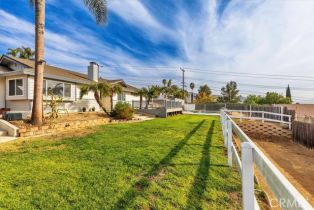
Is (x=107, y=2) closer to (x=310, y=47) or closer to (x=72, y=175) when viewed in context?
(x=72, y=175)

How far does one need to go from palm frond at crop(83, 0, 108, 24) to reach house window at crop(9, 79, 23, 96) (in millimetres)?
7123

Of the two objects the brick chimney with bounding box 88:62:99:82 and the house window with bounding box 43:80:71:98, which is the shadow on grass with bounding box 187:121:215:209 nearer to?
the house window with bounding box 43:80:71:98

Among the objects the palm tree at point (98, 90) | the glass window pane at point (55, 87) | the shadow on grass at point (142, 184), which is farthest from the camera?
the palm tree at point (98, 90)

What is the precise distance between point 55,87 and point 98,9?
726 cm

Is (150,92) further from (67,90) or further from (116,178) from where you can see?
(116,178)

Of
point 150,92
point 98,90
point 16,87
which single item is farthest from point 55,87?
point 150,92

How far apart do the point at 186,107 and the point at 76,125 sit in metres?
30.6

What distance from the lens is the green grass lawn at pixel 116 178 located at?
11.0 ft

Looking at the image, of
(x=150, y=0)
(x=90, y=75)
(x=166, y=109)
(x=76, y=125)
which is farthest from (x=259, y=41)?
(x=90, y=75)

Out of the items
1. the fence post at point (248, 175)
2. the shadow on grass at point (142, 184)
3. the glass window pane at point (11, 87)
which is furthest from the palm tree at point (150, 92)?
the fence post at point (248, 175)

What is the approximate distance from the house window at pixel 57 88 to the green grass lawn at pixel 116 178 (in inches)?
404

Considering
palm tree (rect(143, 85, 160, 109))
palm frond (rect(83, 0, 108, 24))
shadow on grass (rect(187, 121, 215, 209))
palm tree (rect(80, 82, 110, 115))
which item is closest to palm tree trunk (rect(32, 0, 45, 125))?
palm frond (rect(83, 0, 108, 24))

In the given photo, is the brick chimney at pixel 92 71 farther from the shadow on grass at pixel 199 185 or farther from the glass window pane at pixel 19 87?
the shadow on grass at pixel 199 185

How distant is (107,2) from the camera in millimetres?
13391
